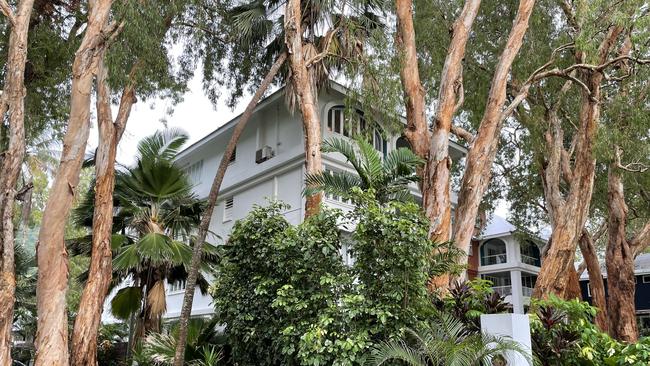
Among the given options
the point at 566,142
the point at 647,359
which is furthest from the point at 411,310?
the point at 566,142

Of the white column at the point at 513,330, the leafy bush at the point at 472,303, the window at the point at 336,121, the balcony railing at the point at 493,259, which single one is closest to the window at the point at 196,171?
the window at the point at 336,121

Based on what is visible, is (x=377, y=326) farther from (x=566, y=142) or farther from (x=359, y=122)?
(x=566, y=142)

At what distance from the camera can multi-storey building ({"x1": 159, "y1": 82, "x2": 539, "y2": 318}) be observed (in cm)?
1584

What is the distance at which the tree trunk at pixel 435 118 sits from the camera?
1077 centimetres

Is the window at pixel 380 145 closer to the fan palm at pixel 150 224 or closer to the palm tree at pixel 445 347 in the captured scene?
the fan palm at pixel 150 224

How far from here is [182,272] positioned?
42.3 feet

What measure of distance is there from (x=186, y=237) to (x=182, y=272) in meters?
1.32

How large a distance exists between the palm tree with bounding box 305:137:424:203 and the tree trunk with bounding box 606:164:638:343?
34.7 feet

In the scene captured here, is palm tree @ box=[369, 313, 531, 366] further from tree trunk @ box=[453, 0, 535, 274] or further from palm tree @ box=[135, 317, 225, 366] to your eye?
tree trunk @ box=[453, 0, 535, 274]

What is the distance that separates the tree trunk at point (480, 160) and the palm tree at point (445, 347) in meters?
4.42

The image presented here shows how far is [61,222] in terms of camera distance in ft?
30.0

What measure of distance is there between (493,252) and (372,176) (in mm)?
27392

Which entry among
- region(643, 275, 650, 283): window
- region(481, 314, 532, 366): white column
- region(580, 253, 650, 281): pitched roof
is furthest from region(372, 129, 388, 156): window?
region(643, 275, 650, 283): window

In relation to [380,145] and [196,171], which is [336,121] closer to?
[380,145]
